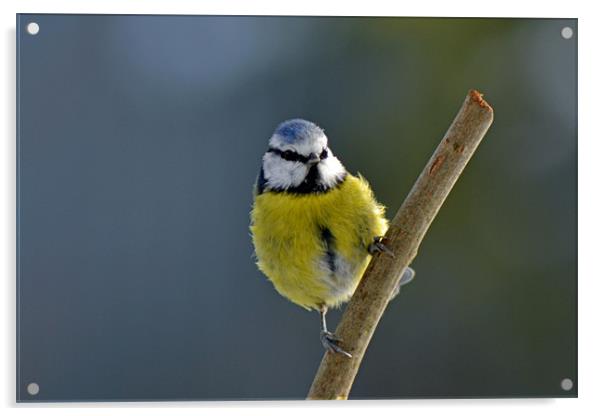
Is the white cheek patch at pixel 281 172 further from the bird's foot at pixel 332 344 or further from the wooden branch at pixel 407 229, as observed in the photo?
the bird's foot at pixel 332 344

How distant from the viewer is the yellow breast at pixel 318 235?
5.24ft

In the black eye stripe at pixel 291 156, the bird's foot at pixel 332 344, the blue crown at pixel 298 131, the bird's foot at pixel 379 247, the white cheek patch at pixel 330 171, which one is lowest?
the bird's foot at pixel 332 344

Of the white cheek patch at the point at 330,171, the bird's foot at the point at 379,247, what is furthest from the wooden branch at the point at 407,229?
the white cheek patch at the point at 330,171

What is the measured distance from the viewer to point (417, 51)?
1751 millimetres

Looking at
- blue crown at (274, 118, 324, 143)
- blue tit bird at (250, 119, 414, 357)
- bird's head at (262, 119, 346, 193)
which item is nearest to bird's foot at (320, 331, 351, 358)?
blue tit bird at (250, 119, 414, 357)

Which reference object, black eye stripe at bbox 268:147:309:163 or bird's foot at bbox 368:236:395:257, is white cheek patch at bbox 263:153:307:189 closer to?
black eye stripe at bbox 268:147:309:163

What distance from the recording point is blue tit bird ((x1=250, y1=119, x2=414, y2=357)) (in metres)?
1.59

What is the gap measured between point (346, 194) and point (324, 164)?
0.26ft

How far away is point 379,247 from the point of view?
1.57 metres

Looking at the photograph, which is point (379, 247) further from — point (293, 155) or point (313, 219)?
point (293, 155)

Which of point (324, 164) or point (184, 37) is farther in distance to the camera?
point (184, 37)
